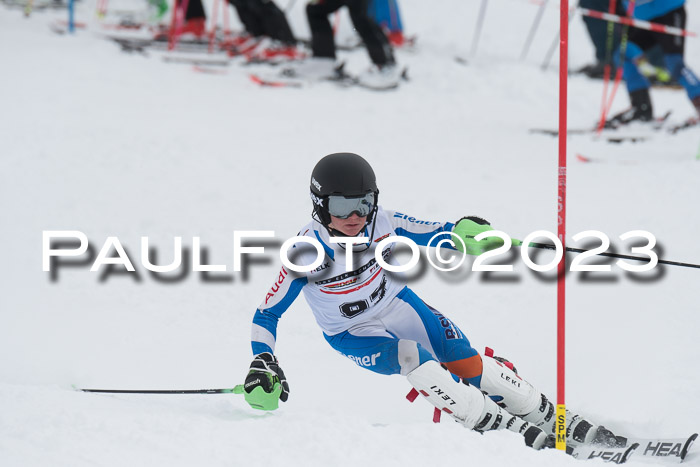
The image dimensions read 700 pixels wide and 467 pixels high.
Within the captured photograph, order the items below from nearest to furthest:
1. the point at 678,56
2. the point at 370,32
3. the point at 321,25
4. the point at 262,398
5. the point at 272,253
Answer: the point at 262,398, the point at 272,253, the point at 678,56, the point at 370,32, the point at 321,25

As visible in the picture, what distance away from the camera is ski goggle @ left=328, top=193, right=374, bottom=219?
3.23m

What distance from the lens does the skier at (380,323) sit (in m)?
3.13

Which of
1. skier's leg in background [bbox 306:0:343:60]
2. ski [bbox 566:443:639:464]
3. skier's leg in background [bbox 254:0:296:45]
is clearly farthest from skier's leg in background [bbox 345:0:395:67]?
ski [bbox 566:443:639:464]

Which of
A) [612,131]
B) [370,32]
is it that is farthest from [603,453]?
[370,32]

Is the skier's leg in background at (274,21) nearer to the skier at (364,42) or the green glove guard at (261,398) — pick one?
the skier at (364,42)

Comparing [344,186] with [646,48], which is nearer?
[344,186]

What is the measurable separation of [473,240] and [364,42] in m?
6.62

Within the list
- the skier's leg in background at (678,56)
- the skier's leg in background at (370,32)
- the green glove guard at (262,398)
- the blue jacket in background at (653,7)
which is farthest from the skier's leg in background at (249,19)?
the green glove guard at (262,398)

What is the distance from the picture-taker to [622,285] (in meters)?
5.03

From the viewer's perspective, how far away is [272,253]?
18.9 ft

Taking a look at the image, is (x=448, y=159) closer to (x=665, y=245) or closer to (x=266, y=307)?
(x=665, y=245)

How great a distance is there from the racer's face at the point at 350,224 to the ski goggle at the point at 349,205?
0.7 inches

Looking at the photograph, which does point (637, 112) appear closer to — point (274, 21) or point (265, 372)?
point (274, 21)

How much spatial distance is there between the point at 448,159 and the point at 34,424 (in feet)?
17.3
